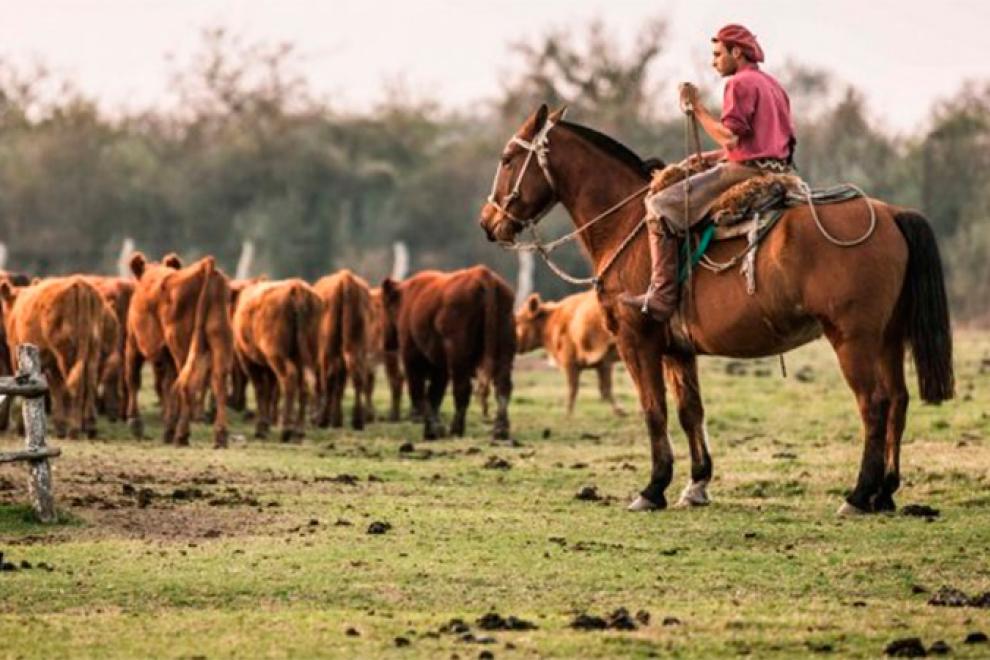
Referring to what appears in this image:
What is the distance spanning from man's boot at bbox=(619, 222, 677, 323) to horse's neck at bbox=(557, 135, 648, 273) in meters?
0.87

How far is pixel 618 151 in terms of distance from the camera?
18.7 metres

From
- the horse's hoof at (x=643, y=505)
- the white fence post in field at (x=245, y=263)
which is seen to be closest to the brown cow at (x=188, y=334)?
the horse's hoof at (x=643, y=505)

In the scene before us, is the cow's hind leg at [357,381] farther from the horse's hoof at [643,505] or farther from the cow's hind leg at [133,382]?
the horse's hoof at [643,505]

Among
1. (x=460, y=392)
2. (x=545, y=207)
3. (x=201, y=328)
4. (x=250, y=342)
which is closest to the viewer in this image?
(x=545, y=207)

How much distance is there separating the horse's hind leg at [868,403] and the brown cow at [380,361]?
600 inches

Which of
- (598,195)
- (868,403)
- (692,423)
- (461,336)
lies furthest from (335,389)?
(868,403)

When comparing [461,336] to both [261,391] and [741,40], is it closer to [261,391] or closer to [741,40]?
[261,391]

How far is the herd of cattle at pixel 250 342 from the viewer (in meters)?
25.8

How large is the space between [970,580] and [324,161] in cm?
Answer: 6862

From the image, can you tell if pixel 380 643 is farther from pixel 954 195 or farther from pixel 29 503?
pixel 954 195

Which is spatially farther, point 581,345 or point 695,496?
point 581,345

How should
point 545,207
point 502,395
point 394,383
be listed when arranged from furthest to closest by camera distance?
point 394,383 < point 502,395 < point 545,207

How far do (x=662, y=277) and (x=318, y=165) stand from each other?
64.4 metres

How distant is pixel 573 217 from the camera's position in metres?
18.8
